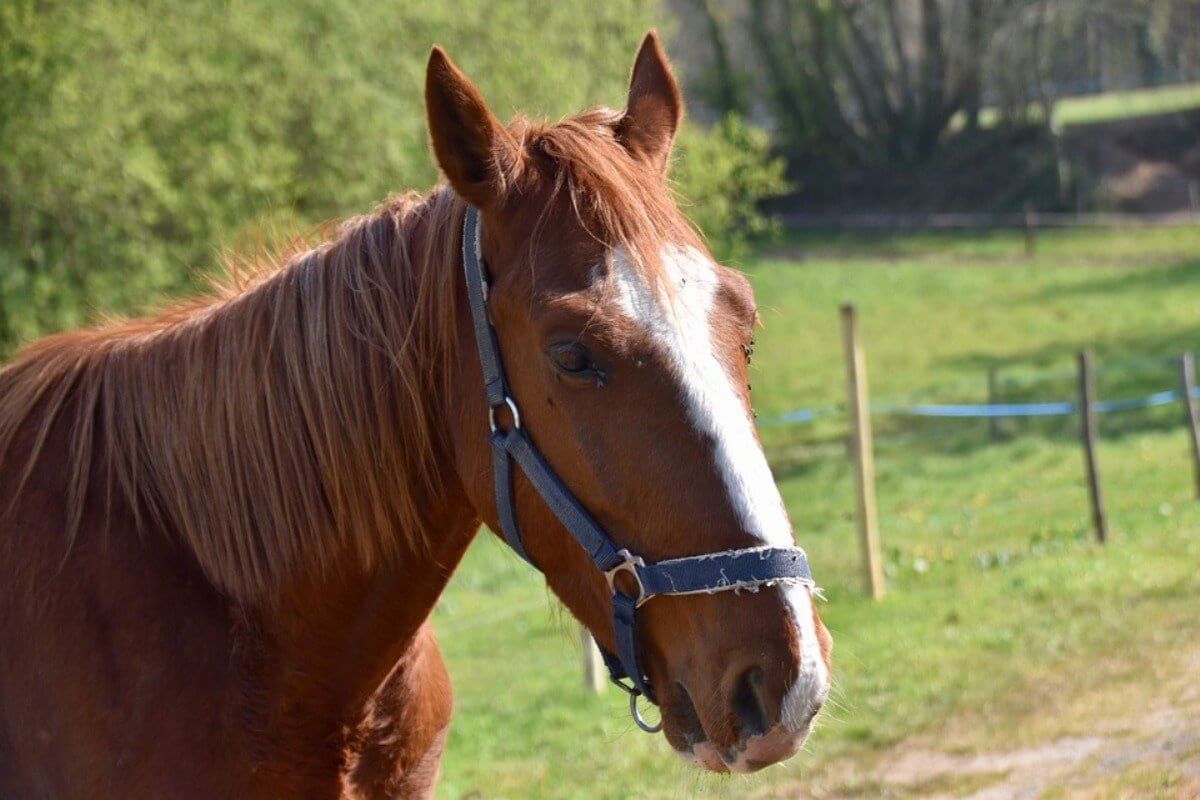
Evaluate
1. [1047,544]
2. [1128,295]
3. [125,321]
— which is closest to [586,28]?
[1047,544]

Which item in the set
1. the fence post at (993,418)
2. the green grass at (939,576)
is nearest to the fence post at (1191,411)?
the green grass at (939,576)

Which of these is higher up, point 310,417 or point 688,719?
point 310,417

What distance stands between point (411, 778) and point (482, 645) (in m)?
6.86

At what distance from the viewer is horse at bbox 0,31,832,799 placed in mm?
2225

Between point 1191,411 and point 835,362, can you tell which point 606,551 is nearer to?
point 1191,411

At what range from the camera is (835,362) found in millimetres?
23719

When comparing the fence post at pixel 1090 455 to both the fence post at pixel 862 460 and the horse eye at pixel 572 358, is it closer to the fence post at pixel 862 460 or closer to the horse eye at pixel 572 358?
the fence post at pixel 862 460

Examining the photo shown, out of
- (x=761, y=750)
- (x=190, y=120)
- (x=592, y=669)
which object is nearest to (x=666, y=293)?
(x=761, y=750)

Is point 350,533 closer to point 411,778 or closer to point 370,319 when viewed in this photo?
point 370,319

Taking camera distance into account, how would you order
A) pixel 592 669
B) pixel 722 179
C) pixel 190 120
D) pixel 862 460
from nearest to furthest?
pixel 592 669 < pixel 862 460 < pixel 190 120 < pixel 722 179

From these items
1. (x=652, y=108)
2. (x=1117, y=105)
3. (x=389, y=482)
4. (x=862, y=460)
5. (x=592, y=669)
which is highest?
(x=652, y=108)

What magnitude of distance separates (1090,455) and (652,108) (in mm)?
8195

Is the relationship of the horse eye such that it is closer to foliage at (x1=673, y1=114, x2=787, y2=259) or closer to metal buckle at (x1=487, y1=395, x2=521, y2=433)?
metal buckle at (x1=487, y1=395, x2=521, y2=433)

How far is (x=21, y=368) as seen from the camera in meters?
2.97
